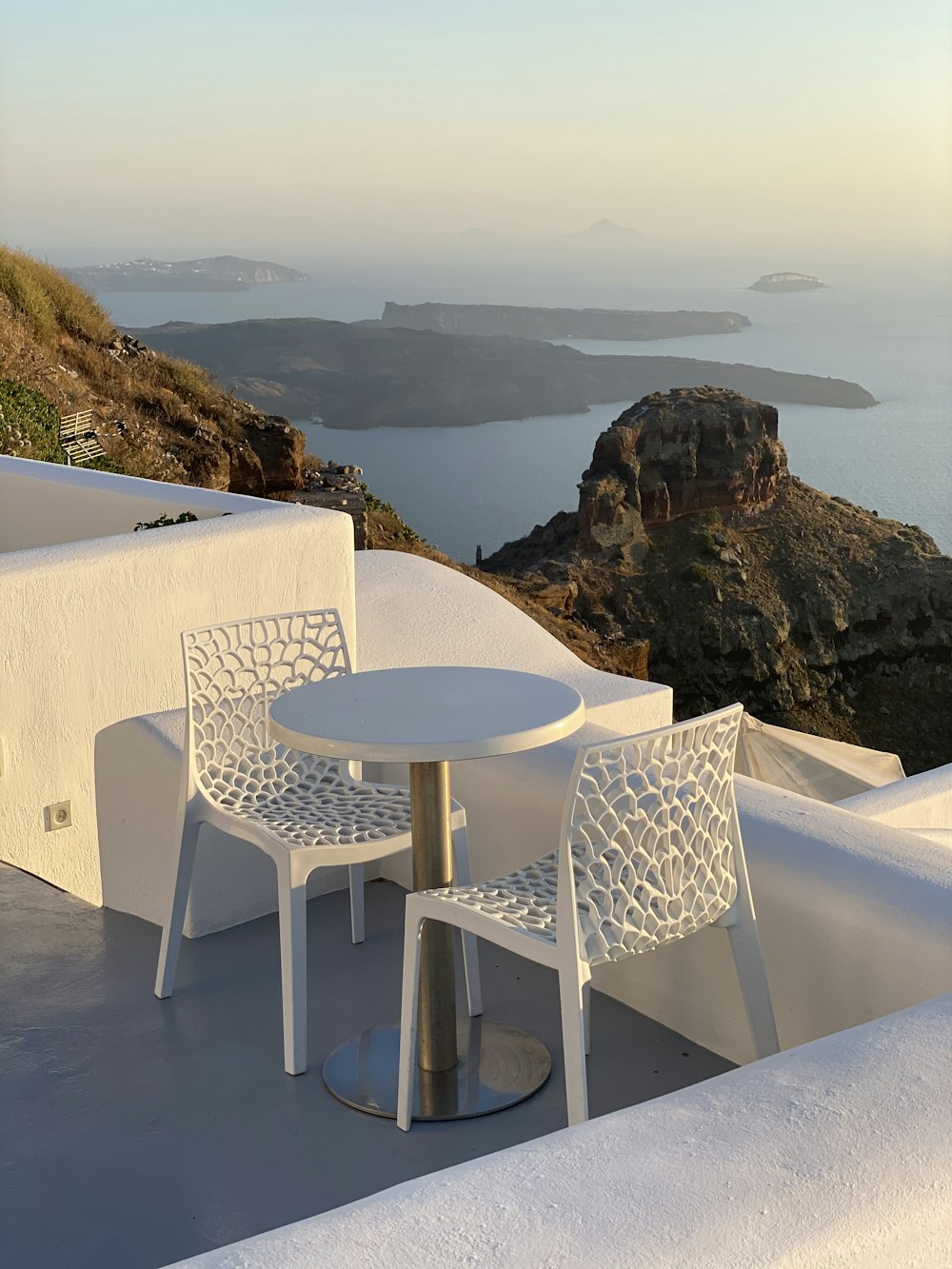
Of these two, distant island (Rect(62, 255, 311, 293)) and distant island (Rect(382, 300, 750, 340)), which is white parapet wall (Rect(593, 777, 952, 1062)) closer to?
distant island (Rect(62, 255, 311, 293))

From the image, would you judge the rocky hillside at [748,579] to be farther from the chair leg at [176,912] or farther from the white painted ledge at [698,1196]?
the white painted ledge at [698,1196]

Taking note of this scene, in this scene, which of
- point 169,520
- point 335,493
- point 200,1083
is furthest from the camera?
point 335,493

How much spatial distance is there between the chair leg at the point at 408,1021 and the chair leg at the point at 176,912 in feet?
2.49

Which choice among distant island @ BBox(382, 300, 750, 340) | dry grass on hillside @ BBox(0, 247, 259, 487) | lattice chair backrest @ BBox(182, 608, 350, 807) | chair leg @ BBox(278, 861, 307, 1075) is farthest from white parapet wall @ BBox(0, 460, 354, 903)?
distant island @ BBox(382, 300, 750, 340)

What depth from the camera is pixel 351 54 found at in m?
54.0

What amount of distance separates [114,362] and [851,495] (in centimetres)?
4092

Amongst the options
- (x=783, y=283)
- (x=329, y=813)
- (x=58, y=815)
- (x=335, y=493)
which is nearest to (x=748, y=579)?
(x=783, y=283)

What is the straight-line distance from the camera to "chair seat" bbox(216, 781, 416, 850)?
9.72 feet

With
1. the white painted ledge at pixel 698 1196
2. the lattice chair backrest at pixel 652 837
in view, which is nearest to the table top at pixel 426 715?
the lattice chair backrest at pixel 652 837

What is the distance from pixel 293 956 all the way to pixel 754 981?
926 mm

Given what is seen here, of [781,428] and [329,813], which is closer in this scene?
[329,813]

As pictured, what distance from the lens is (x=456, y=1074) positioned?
2.95 meters

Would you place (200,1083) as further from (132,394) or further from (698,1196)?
(132,394)

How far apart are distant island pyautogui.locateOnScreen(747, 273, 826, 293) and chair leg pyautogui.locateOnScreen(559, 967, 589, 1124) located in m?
67.4
